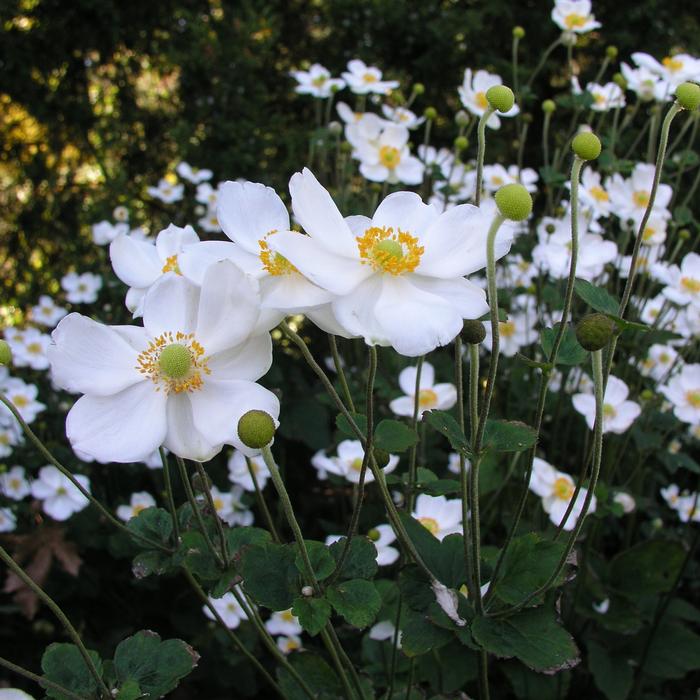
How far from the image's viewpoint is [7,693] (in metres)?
0.88

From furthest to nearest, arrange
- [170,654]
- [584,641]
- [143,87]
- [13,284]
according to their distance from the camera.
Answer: [143,87] → [13,284] → [584,641] → [170,654]

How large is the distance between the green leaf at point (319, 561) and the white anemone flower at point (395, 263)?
0.33 m

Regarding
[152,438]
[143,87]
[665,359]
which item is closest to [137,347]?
[152,438]

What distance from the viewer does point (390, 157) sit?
2223mm

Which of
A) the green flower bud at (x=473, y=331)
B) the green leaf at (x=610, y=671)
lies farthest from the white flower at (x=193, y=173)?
the green flower bud at (x=473, y=331)

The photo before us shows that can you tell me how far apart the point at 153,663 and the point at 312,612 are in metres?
0.28

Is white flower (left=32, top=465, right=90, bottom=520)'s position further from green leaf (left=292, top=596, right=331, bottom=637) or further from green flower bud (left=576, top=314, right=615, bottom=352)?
green flower bud (left=576, top=314, right=615, bottom=352)

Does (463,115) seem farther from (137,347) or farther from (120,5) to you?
(120,5)

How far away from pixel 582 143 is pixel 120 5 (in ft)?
12.0

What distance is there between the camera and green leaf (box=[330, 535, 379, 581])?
1045 mm

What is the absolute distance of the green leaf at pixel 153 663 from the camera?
3.44ft

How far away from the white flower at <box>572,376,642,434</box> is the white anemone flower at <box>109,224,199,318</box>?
103 cm

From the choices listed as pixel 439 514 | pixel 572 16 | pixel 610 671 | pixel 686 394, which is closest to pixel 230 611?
pixel 439 514

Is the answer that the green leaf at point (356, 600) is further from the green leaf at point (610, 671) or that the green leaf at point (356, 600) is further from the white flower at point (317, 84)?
the white flower at point (317, 84)
